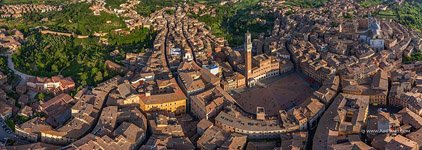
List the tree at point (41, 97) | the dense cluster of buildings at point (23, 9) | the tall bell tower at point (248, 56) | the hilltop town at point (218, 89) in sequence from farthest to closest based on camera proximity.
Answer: the dense cluster of buildings at point (23, 9) → the tall bell tower at point (248, 56) → the tree at point (41, 97) → the hilltop town at point (218, 89)

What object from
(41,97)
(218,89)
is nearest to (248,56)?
(218,89)

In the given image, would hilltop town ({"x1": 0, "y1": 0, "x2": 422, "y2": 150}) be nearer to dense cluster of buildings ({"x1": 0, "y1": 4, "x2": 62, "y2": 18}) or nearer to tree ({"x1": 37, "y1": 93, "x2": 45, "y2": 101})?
tree ({"x1": 37, "y1": 93, "x2": 45, "y2": 101})

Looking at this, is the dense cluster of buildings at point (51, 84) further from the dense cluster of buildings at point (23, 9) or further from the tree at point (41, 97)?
the dense cluster of buildings at point (23, 9)

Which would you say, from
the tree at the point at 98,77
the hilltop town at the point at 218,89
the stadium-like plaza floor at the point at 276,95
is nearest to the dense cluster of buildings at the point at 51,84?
the hilltop town at the point at 218,89

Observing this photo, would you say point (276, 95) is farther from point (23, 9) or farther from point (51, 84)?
point (23, 9)

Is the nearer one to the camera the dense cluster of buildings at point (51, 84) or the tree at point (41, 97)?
the tree at point (41, 97)

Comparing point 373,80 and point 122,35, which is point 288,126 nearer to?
point 373,80

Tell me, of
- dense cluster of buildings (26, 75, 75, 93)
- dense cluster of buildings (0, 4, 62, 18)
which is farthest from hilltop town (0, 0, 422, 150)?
dense cluster of buildings (0, 4, 62, 18)
